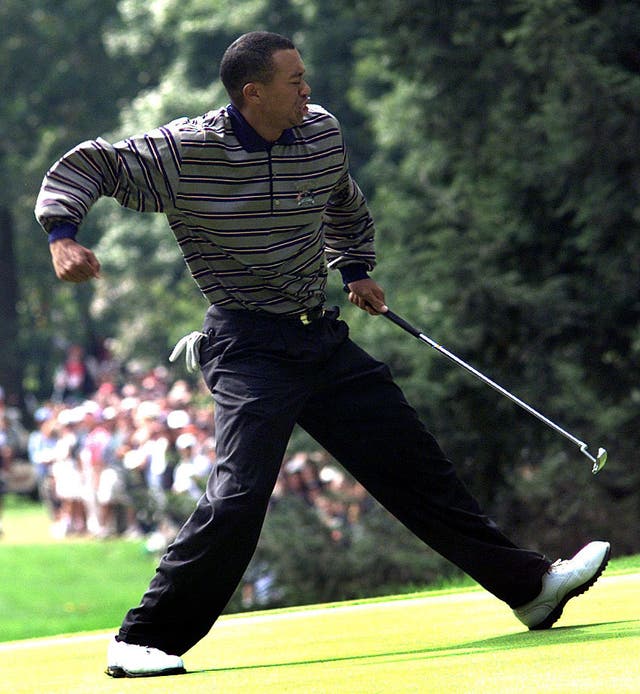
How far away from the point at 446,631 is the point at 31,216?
109 feet

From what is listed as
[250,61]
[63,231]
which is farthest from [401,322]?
[63,231]

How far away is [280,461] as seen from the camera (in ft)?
17.9

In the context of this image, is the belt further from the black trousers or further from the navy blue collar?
the navy blue collar

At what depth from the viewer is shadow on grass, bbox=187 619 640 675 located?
5.11 meters

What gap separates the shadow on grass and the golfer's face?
5.50 feet

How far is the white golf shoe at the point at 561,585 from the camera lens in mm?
5734

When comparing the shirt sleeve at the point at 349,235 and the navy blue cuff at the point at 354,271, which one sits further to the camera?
the navy blue cuff at the point at 354,271

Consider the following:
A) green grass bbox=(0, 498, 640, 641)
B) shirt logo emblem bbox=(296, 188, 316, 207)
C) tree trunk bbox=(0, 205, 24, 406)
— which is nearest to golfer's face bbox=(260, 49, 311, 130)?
shirt logo emblem bbox=(296, 188, 316, 207)

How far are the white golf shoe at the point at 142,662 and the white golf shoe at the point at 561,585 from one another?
1.22 meters

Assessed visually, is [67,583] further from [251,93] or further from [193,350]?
[251,93]

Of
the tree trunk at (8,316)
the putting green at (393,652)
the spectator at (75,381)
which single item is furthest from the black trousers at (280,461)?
the tree trunk at (8,316)

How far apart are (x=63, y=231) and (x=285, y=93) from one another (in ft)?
2.96

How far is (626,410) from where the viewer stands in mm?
14586

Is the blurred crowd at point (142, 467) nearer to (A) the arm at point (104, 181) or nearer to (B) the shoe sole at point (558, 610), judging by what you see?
(B) the shoe sole at point (558, 610)
